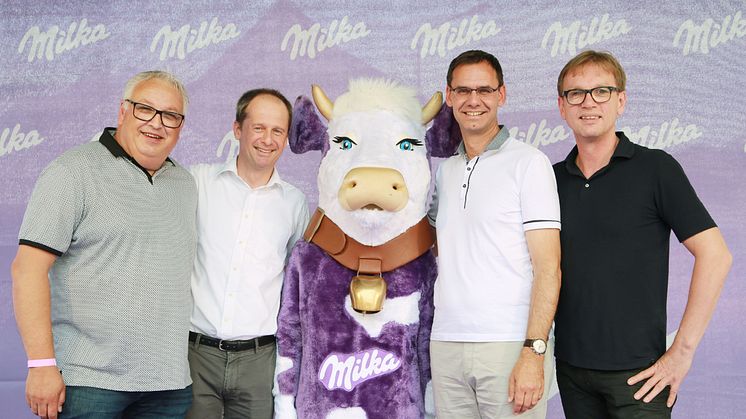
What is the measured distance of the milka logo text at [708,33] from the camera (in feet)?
12.5

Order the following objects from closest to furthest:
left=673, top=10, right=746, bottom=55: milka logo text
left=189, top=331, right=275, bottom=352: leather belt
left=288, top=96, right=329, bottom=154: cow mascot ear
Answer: left=189, top=331, right=275, bottom=352: leather belt
left=288, top=96, right=329, bottom=154: cow mascot ear
left=673, top=10, right=746, bottom=55: milka logo text

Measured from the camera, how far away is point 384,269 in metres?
2.22

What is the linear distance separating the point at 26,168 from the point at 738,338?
3902mm

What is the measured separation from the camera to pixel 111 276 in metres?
1.98

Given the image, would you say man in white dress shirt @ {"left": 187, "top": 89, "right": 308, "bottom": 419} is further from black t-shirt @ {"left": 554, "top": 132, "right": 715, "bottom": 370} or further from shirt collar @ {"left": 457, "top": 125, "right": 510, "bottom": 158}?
black t-shirt @ {"left": 554, "top": 132, "right": 715, "bottom": 370}

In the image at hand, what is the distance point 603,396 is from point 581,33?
2357 mm

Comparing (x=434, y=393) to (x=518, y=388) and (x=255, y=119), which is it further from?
(x=255, y=119)

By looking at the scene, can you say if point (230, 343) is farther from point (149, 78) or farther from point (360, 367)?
→ point (149, 78)

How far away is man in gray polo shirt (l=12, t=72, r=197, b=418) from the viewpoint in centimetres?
188

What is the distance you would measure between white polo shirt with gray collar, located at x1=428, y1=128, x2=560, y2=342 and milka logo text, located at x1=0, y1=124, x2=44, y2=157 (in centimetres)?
281

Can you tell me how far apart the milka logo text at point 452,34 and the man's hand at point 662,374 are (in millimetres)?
2306

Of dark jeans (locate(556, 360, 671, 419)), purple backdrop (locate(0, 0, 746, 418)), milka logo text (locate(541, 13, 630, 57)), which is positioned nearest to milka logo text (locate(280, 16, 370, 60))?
purple backdrop (locate(0, 0, 746, 418))

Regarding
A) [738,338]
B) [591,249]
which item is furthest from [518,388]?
[738,338]

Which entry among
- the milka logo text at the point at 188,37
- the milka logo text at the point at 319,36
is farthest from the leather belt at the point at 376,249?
the milka logo text at the point at 188,37
